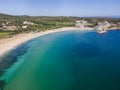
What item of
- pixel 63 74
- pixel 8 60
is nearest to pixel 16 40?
pixel 8 60

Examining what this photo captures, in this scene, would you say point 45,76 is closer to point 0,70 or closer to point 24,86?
point 24,86

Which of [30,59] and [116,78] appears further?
[30,59]

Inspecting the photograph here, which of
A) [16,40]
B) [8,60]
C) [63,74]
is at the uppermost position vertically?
[63,74]

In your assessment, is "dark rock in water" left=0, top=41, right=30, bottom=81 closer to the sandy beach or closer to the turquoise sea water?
the turquoise sea water

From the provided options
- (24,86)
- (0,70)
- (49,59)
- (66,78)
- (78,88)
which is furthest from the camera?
(49,59)

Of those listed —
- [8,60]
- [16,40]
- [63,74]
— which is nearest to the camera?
[63,74]

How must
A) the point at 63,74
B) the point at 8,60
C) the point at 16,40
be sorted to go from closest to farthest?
1. the point at 63,74
2. the point at 8,60
3. the point at 16,40

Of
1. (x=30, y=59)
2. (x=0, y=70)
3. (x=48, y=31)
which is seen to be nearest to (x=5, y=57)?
(x=30, y=59)

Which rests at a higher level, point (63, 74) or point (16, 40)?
point (63, 74)

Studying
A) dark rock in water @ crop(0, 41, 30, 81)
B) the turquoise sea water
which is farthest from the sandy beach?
the turquoise sea water

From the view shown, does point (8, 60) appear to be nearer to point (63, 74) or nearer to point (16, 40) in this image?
point (63, 74)

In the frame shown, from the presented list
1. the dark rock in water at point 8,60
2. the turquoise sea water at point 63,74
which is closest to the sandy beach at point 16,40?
the dark rock in water at point 8,60
